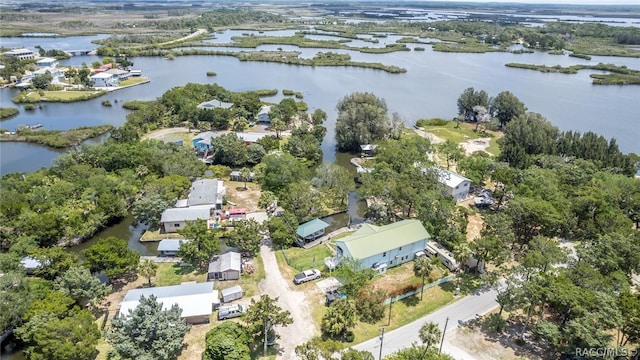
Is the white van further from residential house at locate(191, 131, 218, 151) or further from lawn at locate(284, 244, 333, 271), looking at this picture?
residential house at locate(191, 131, 218, 151)

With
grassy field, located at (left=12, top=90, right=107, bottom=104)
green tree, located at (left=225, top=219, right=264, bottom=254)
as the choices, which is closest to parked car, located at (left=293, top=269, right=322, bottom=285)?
green tree, located at (left=225, top=219, right=264, bottom=254)

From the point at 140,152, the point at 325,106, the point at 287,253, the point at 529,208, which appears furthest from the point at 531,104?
the point at 140,152

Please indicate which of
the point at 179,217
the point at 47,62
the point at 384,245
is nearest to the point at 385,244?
the point at 384,245

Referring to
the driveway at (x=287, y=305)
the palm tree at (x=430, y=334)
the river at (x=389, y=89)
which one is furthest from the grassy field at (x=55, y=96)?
the palm tree at (x=430, y=334)

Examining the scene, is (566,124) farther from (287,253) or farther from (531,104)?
(287,253)

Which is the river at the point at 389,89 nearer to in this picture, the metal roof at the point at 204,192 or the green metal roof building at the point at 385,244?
the metal roof at the point at 204,192

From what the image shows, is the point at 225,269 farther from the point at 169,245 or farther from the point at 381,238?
the point at 381,238
